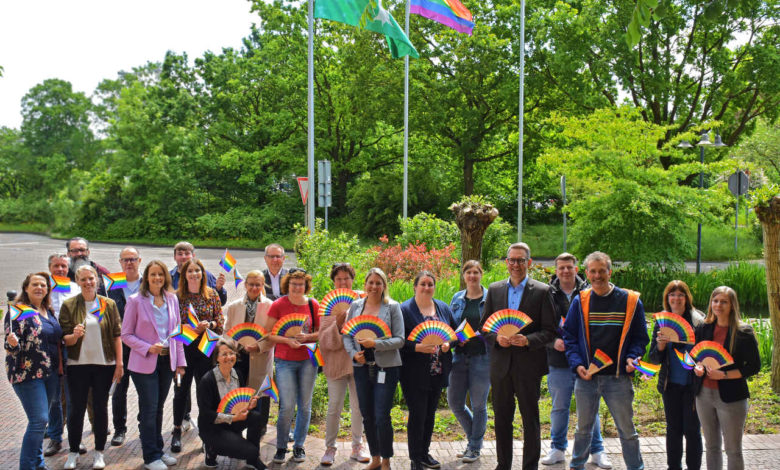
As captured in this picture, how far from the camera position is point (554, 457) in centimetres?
592

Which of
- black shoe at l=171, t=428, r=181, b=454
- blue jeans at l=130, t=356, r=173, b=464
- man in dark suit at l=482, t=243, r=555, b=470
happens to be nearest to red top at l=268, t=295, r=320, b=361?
blue jeans at l=130, t=356, r=173, b=464

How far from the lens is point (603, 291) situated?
212 inches

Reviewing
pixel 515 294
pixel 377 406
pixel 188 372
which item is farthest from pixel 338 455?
pixel 515 294

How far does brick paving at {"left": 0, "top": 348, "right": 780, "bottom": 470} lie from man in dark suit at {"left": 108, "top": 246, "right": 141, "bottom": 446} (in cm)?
16

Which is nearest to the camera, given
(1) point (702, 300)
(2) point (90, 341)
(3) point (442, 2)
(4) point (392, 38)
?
(2) point (90, 341)

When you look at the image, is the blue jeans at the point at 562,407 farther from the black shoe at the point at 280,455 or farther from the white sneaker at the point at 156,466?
the white sneaker at the point at 156,466

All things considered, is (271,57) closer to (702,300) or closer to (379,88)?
(379,88)

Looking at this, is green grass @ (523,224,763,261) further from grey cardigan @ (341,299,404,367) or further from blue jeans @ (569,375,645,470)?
grey cardigan @ (341,299,404,367)

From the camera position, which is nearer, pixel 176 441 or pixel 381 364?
pixel 381 364

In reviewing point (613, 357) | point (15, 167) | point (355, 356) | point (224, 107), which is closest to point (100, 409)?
point (355, 356)

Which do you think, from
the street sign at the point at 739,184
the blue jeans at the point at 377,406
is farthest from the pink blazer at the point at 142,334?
the street sign at the point at 739,184

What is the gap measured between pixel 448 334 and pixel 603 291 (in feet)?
4.32

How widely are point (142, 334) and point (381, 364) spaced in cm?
215

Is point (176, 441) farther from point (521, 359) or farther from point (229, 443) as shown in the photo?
point (521, 359)
